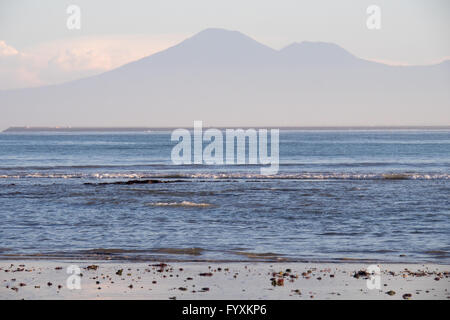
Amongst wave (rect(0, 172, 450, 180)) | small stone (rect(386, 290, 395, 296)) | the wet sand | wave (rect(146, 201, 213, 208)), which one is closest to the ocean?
wave (rect(146, 201, 213, 208))

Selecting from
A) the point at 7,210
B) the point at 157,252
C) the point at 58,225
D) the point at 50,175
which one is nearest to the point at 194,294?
the point at 157,252

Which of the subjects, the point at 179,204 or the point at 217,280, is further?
the point at 179,204

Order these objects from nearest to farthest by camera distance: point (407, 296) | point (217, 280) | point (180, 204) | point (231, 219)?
point (407, 296)
point (217, 280)
point (231, 219)
point (180, 204)

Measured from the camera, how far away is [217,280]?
44.5ft

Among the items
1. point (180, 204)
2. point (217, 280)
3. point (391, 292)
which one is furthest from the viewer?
point (180, 204)

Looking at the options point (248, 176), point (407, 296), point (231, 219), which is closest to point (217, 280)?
point (407, 296)

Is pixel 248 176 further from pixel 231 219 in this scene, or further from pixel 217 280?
pixel 217 280

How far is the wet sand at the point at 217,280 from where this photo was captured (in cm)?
1224

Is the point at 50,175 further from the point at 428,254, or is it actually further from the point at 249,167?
the point at 428,254

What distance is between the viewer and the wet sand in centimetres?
1224

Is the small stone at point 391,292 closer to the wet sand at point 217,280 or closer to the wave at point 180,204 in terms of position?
the wet sand at point 217,280

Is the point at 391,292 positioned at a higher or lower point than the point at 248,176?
lower

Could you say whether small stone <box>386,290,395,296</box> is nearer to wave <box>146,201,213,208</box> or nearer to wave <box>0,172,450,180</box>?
wave <box>146,201,213,208</box>
